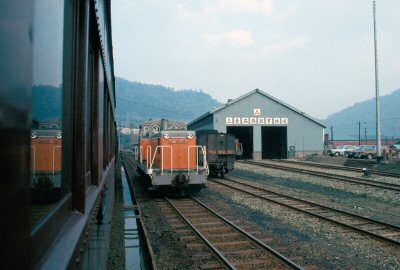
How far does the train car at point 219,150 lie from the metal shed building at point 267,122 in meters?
20.0

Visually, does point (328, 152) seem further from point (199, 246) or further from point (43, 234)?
point (43, 234)

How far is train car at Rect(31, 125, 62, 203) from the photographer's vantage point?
1.49m

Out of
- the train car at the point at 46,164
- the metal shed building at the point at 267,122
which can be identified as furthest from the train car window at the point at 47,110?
the metal shed building at the point at 267,122

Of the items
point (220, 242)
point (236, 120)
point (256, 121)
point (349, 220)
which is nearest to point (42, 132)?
point (220, 242)

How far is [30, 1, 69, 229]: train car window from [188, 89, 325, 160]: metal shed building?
39604mm

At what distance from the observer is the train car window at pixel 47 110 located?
1446 millimetres

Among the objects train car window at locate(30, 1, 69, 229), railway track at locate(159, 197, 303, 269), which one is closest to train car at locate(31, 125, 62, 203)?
train car window at locate(30, 1, 69, 229)

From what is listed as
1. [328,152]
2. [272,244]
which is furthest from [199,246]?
[328,152]

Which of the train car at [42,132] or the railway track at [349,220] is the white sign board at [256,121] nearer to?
the railway track at [349,220]

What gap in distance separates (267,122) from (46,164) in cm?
4199

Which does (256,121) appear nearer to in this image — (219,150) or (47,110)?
(219,150)

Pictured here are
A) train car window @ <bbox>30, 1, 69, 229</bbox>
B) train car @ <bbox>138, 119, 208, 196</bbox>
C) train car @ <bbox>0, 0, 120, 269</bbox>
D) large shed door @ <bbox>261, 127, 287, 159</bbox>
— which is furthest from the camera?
large shed door @ <bbox>261, 127, 287, 159</bbox>

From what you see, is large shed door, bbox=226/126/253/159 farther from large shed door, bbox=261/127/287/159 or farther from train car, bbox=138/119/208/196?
train car, bbox=138/119/208/196

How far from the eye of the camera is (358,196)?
13695mm
